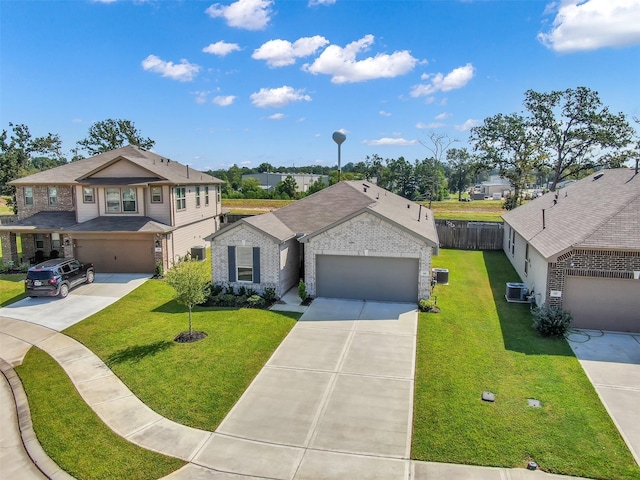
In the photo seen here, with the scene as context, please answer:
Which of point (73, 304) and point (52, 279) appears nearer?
point (73, 304)

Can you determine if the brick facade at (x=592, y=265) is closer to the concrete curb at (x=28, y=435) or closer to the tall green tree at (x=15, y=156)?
the concrete curb at (x=28, y=435)

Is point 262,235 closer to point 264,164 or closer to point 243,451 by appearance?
point 243,451

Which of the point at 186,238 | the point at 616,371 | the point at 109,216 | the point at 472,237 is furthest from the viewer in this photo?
the point at 472,237

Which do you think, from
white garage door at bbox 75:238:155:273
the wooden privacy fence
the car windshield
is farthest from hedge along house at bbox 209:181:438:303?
Answer: the wooden privacy fence

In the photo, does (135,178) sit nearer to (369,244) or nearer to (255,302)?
(255,302)

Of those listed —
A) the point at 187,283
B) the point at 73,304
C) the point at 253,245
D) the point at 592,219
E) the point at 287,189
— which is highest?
the point at 287,189

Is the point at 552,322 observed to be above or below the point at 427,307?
above

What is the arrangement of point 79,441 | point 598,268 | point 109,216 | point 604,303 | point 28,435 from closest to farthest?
point 79,441 < point 28,435 < point 598,268 < point 604,303 < point 109,216

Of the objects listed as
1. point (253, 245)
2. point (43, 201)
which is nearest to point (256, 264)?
point (253, 245)
